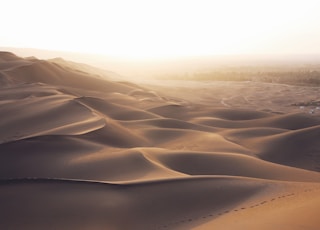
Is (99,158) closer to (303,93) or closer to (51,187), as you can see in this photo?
(51,187)

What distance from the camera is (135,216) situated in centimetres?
300

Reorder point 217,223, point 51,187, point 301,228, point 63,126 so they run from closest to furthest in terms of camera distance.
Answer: point 301,228 → point 217,223 → point 51,187 → point 63,126

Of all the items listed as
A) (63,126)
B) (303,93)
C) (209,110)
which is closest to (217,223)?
(63,126)

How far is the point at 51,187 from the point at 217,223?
1.54 metres

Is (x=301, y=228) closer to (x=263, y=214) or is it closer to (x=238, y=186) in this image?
(x=263, y=214)

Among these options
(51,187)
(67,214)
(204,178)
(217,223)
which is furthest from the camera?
(204,178)

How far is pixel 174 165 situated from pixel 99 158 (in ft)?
2.91

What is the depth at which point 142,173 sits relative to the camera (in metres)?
3.94

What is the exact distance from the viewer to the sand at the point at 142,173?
2920 mm

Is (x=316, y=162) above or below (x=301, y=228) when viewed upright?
below

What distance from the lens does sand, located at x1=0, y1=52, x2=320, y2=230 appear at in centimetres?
292

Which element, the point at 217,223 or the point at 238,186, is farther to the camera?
the point at 238,186

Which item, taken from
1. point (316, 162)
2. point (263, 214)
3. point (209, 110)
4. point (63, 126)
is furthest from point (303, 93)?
point (263, 214)

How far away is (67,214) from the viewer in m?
2.97
